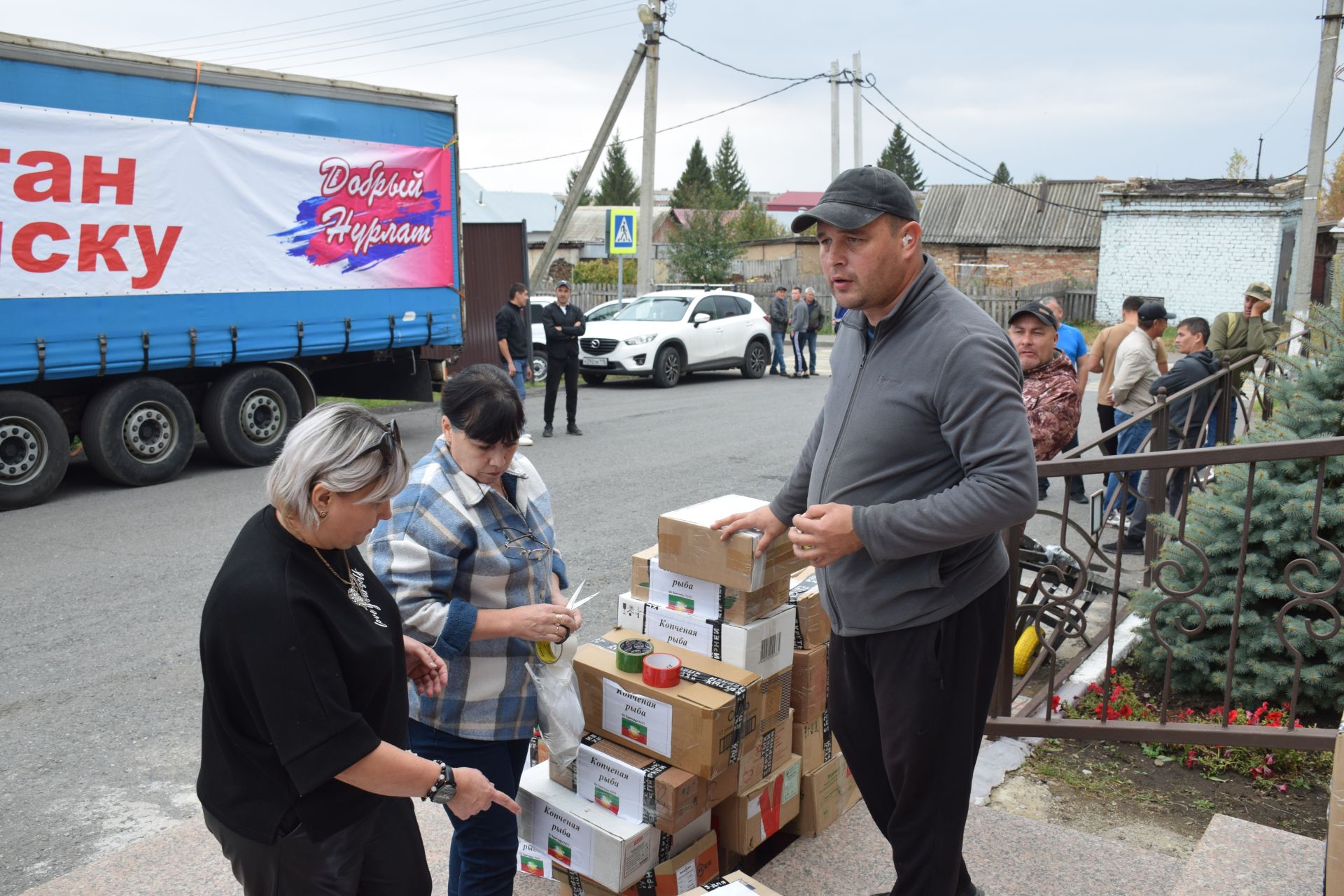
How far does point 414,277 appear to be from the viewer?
36.7ft

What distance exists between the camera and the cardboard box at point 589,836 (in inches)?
108

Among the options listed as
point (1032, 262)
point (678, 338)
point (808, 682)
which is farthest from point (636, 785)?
point (1032, 262)

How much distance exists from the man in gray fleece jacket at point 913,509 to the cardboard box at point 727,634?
1.83ft

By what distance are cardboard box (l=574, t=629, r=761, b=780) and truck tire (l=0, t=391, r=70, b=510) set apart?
24.1 ft

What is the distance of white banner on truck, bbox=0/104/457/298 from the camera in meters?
8.14

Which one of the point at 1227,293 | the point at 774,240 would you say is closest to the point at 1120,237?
the point at 1227,293

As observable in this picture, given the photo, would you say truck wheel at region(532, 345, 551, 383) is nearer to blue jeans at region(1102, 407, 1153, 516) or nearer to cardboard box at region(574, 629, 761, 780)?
blue jeans at region(1102, 407, 1153, 516)

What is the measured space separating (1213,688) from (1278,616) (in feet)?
2.62

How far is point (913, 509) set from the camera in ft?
7.22

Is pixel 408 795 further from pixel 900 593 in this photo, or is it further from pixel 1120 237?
pixel 1120 237

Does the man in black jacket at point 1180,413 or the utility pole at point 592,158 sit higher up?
the utility pole at point 592,158

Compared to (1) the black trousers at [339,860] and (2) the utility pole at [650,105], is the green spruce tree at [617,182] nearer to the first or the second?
(2) the utility pole at [650,105]

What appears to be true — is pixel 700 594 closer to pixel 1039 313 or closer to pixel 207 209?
pixel 1039 313

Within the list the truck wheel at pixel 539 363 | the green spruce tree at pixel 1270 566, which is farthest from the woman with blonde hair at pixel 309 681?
the truck wheel at pixel 539 363
